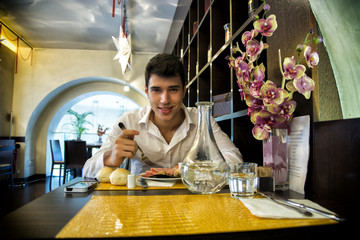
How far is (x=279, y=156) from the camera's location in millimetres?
978

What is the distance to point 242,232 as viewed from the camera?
0.49 m

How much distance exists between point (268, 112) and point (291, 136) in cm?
17

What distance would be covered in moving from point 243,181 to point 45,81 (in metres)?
6.45

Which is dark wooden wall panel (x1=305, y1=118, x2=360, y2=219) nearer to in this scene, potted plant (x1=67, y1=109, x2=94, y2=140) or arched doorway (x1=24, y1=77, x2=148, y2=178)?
arched doorway (x1=24, y1=77, x2=148, y2=178)

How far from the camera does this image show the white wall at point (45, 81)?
5.98 meters

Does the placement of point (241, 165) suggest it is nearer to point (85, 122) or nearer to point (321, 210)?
point (321, 210)

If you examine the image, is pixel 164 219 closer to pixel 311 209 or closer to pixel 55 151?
pixel 311 209

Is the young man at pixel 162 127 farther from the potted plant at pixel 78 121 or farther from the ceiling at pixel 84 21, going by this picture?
the potted plant at pixel 78 121

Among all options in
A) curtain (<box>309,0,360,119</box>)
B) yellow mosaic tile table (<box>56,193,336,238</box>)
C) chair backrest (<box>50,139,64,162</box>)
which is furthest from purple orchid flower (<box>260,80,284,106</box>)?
chair backrest (<box>50,139,64,162</box>)

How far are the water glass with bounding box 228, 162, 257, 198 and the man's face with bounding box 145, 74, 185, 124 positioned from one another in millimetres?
840

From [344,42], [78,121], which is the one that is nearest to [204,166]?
[344,42]

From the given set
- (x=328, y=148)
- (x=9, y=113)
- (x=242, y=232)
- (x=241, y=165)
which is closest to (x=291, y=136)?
(x=328, y=148)

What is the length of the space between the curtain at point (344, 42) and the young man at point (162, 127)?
61 cm

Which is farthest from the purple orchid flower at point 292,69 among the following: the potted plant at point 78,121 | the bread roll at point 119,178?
the potted plant at point 78,121
